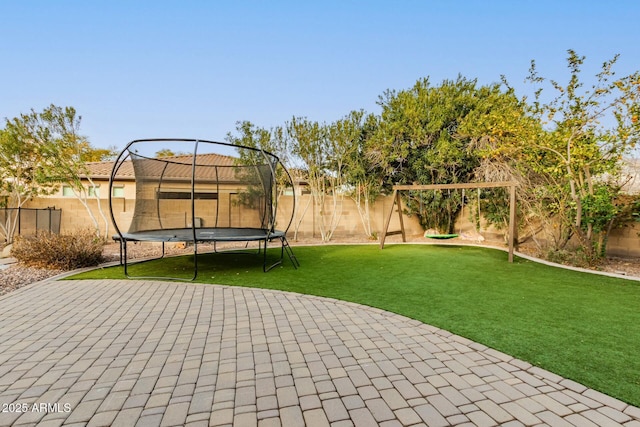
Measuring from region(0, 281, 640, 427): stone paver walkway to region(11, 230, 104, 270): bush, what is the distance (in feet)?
8.19

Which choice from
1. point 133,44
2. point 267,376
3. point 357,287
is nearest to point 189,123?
point 133,44

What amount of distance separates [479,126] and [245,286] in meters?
7.19

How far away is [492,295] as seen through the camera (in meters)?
4.07

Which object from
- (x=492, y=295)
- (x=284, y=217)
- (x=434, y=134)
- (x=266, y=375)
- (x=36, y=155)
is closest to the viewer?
(x=266, y=375)

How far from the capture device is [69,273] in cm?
529

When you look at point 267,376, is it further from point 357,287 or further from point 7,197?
point 7,197

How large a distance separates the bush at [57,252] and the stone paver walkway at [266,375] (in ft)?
8.19

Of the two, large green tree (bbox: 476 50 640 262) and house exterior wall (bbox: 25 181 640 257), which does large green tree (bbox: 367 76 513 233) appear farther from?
large green tree (bbox: 476 50 640 262)

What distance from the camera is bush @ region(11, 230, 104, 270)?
5574mm

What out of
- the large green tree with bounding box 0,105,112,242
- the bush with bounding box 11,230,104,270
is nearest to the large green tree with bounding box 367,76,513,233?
the bush with bounding box 11,230,104,270

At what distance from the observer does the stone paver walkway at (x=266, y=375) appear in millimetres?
1683

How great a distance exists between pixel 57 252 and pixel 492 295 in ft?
23.2

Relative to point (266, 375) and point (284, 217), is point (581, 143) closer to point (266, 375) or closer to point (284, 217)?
point (266, 375)

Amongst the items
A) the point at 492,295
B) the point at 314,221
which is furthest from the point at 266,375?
the point at 314,221
